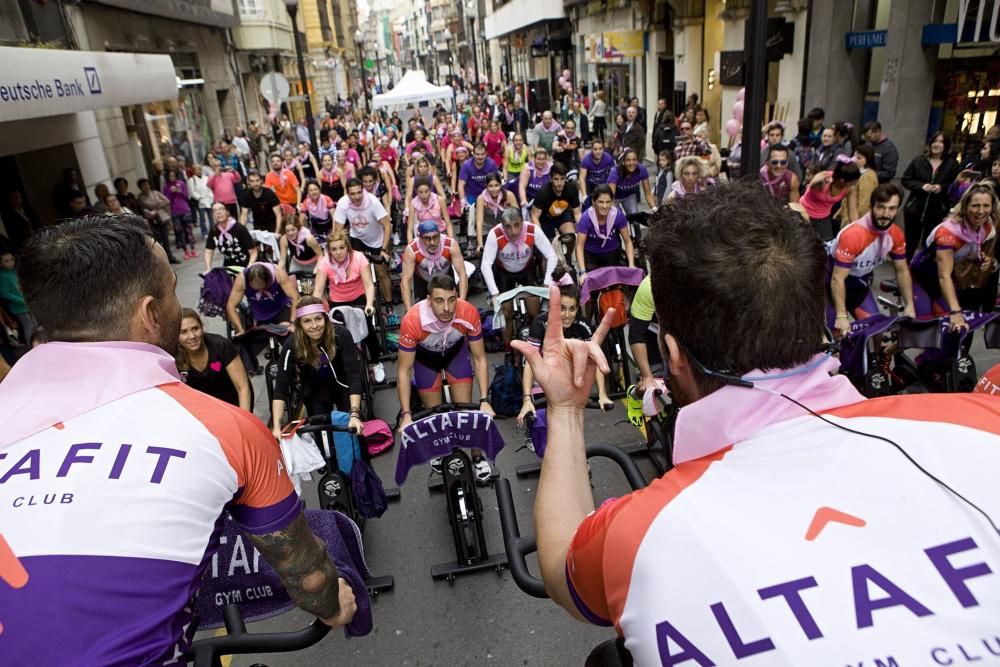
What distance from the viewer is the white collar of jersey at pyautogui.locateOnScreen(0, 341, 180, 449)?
160cm

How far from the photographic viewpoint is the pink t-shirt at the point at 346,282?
7539 millimetres

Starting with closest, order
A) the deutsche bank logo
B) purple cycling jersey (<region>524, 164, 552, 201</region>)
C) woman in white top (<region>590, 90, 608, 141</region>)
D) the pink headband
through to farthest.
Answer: the pink headband → the deutsche bank logo → purple cycling jersey (<region>524, 164, 552, 201</region>) → woman in white top (<region>590, 90, 608, 141</region>)

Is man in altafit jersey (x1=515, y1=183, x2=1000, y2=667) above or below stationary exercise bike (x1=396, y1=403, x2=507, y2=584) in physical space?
above

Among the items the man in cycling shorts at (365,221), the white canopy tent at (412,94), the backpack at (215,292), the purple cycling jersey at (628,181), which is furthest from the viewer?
the white canopy tent at (412,94)

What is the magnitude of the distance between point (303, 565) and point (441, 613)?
256cm

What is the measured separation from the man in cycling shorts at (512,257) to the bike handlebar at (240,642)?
5256 millimetres

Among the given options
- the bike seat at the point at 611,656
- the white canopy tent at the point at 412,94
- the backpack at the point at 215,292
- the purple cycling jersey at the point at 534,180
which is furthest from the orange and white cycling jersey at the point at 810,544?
the white canopy tent at the point at 412,94

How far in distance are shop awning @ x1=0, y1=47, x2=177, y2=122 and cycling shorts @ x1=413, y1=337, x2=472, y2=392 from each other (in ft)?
20.4

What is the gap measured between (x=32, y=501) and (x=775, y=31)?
16.0 metres

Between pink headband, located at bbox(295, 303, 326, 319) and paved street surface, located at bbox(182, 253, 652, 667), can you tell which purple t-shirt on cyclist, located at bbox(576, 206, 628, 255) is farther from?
pink headband, located at bbox(295, 303, 326, 319)

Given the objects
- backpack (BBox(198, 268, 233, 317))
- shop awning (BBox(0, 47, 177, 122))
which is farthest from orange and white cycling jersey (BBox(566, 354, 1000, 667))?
shop awning (BBox(0, 47, 177, 122))

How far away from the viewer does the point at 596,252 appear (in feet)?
26.5

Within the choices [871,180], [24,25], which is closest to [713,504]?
[871,180]

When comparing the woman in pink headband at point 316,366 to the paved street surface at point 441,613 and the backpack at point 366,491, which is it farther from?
the paved street surface at point 441,613
